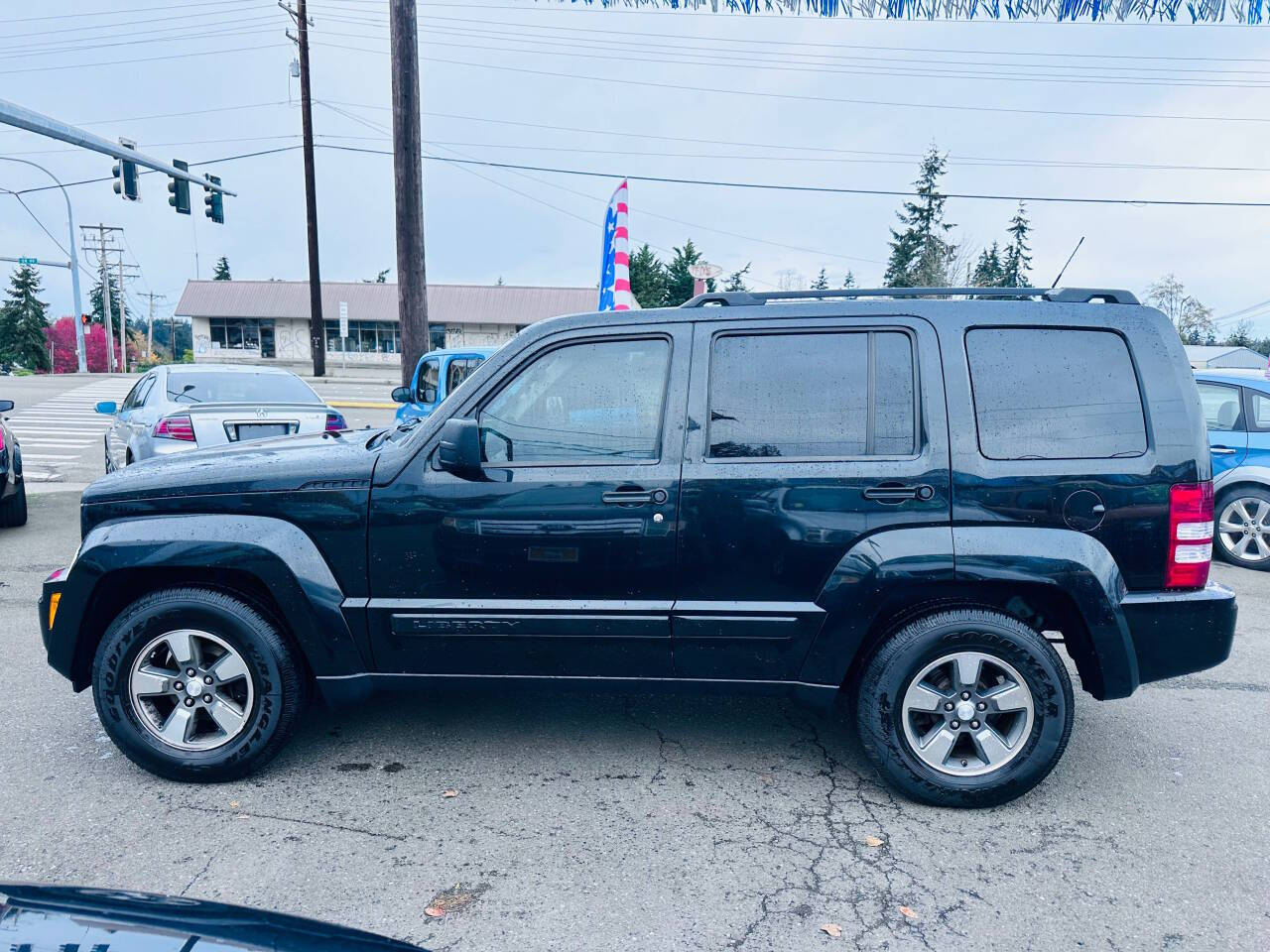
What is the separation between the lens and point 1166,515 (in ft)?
10.6

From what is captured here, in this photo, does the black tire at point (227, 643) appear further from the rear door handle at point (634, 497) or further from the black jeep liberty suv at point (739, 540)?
the rear door handle at point (634, 497)

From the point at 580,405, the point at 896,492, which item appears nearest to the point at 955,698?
the point at 896,492

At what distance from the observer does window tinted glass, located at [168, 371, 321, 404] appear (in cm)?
857

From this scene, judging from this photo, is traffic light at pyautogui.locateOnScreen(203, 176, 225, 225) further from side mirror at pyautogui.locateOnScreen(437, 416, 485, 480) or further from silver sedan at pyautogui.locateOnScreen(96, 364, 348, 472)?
side mirror at pyautogui.locateOnScreen(437, 416, 485, 480)

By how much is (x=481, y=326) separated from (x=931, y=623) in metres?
47.9

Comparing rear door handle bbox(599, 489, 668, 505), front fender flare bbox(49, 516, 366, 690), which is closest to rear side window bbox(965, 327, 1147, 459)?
rear door handle bbox(599, 489, 668, 505)

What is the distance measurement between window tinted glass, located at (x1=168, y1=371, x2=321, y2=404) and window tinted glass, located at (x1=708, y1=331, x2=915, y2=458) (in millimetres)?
6342

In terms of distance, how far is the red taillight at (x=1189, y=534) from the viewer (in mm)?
3232

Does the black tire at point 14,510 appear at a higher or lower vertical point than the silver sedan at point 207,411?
lower

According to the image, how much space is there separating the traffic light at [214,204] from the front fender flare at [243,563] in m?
22.6

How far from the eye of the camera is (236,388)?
28.8 ft

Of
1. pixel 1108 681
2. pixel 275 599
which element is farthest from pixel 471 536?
pixel 1108 681

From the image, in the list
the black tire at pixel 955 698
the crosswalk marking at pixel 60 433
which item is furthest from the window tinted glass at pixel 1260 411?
the crosswalk marking at pixel 60 433

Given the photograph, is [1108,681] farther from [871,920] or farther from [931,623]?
[871,920]
